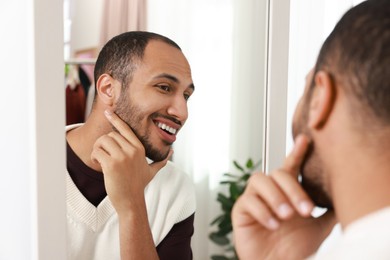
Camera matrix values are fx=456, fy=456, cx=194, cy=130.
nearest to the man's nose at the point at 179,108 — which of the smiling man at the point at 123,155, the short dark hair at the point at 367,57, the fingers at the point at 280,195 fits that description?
the smiling man at the point at 123,155

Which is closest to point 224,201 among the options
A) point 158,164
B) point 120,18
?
point 158,164

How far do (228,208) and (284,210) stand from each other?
33cm

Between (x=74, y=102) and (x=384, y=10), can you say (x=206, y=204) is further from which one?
(x=384, y=10)

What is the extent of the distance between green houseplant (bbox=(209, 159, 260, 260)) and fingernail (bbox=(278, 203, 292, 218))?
314 mm

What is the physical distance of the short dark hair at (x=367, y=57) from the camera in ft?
1.63

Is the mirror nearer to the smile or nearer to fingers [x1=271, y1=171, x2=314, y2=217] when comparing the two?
the smile

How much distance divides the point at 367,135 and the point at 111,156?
0.40 meters

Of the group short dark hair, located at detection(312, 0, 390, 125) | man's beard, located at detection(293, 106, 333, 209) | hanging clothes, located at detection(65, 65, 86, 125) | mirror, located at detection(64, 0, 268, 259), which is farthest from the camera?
mirror, located at detection(64, 0, 268, 259)

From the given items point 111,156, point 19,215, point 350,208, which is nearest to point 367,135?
point 350,208

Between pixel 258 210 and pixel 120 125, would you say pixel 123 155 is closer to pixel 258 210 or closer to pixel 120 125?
pixel 120 125

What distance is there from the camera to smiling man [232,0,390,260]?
1.65 ft

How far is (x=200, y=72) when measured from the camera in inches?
34.4

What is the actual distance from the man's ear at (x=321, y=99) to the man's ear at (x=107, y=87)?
1.09 feet

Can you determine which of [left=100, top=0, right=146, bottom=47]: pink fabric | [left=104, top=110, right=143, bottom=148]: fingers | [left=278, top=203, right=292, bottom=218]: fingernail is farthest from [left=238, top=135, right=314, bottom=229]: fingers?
[left=100, top=0, right=146, bottom=47]: pink fabric
